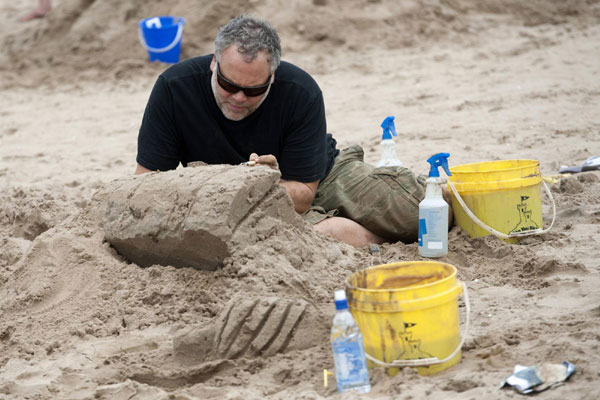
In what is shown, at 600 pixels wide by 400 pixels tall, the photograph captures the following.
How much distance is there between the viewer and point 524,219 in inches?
157

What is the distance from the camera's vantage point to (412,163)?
225 inches

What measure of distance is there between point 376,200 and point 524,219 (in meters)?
0.73

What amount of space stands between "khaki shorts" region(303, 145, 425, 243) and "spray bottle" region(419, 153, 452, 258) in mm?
277

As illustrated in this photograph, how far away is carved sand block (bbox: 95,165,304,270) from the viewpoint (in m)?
3.25

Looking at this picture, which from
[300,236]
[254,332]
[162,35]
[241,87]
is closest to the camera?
[254,332]

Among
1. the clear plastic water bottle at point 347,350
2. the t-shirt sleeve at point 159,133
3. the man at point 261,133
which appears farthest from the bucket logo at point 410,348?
the t-shirt sleeve at point 159,133

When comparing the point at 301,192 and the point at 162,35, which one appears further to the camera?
the point at 162,35

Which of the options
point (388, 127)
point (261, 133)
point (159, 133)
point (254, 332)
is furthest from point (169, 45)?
point (254, 332)

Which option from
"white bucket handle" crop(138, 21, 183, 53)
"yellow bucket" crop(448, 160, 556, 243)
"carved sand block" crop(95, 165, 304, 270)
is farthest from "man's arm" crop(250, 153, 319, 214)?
"white bucket handle" crop(138, 21, 183, 53)

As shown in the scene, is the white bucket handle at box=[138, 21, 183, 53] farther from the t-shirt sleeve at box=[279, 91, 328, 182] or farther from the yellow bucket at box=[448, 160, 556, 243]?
the yellow bucket at box=[448, 160, 556, 243]

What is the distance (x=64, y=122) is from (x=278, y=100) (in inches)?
188

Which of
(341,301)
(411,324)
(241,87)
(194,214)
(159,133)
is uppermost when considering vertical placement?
(241,87)

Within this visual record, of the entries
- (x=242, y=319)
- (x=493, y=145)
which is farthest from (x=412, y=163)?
(x=242, y=319)

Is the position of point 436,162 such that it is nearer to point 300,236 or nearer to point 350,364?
point 300,236
